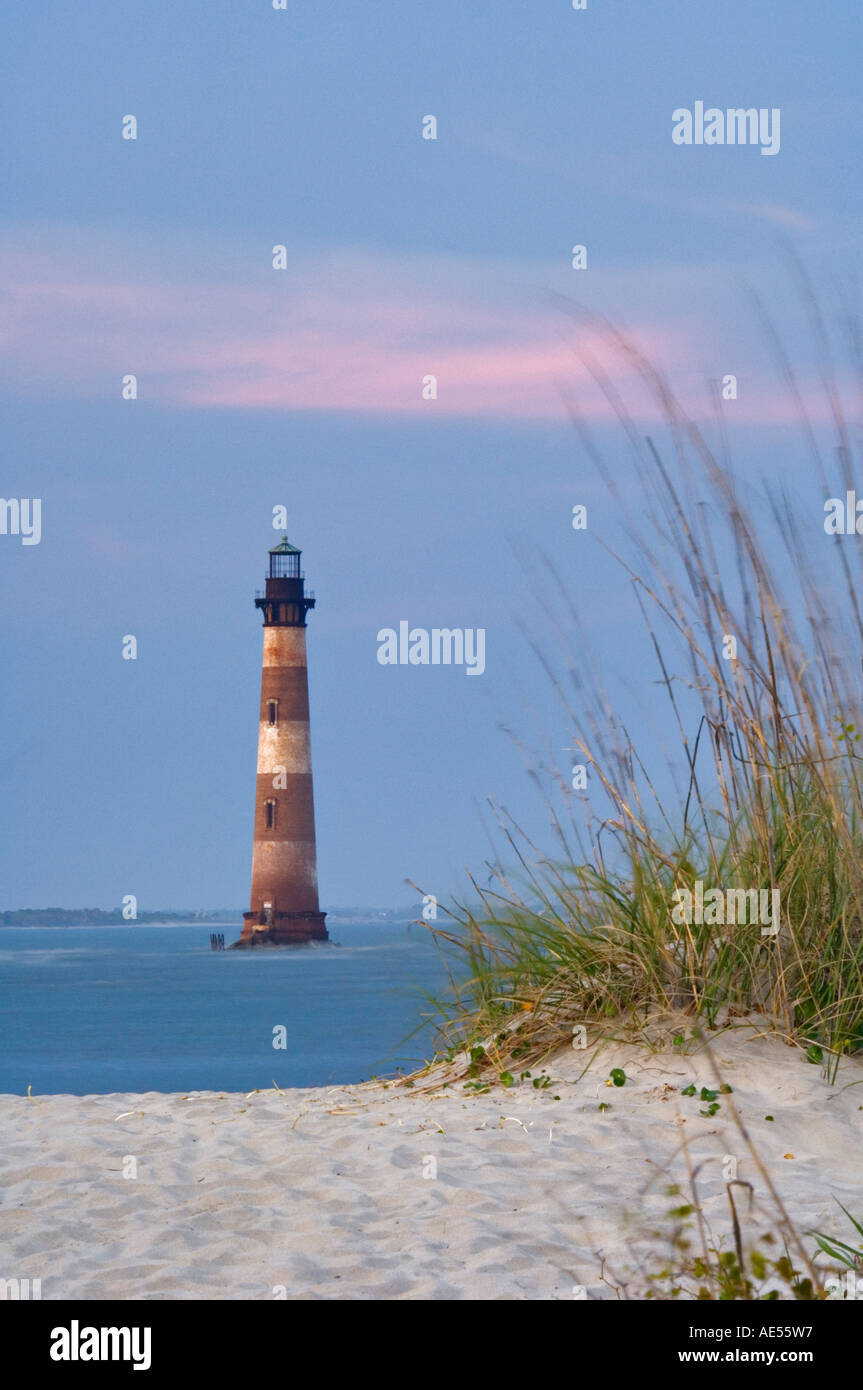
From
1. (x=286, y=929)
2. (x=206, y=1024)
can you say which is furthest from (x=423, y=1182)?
(x=206, y=1024)

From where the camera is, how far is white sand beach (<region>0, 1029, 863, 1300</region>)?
9.26ft

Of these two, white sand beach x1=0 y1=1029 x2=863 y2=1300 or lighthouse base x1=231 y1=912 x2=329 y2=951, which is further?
lighthouse base x1=231 y1=912 x2=329 y2=951

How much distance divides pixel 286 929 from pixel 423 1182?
75.7 feet

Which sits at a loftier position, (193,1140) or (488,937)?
(488,937)

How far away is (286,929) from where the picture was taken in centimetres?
2611

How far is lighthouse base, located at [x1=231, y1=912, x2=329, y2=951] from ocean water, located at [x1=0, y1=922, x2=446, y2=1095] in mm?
1010

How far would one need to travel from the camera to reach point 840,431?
3.81 meters

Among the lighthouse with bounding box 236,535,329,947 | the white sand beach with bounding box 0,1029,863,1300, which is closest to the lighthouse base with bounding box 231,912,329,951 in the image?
the lighthouse with bounding box 236,535,329,947

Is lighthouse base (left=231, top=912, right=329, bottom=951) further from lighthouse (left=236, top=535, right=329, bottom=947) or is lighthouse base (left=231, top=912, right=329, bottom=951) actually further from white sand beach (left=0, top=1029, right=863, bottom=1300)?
white sand beach (left=0, top=1029, right=863, bottom=1300)

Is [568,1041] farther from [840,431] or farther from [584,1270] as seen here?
[840,431]

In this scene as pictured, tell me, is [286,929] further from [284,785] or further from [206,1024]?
[206,1024]

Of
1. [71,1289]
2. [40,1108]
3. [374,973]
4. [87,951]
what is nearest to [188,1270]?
[71,1289]

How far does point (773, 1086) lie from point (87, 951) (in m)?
81.9

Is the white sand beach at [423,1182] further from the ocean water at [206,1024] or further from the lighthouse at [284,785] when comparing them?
the lighthouse at [284,785]
